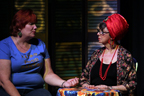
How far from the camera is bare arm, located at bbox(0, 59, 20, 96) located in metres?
2.23

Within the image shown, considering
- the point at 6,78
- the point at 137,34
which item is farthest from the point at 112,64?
the point at 6,78

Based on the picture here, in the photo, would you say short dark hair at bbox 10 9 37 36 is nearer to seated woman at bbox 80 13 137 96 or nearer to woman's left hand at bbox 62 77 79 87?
woman's left hand at bbox 62 77 79 87

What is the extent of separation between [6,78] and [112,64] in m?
1.19

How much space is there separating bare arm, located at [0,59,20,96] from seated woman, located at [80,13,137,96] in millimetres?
814

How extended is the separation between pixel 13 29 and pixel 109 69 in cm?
115

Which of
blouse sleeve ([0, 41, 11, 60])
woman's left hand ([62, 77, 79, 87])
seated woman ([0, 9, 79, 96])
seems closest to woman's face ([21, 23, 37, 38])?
seated woman ([0, 9, 79, 96])

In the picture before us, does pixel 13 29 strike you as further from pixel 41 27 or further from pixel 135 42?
pixel 135 42

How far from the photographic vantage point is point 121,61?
268 centimetres

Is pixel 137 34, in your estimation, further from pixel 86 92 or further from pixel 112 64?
pixel 86 92

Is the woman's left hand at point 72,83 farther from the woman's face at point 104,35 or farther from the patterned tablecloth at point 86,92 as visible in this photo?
the woman's face at point 104,35

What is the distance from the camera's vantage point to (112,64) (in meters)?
2.72

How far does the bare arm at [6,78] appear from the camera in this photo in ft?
7.30

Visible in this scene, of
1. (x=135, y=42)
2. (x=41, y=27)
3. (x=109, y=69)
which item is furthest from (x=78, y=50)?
(x=109, y=69)

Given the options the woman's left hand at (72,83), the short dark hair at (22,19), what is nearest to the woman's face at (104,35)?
the woman's left hand at (72,83)
